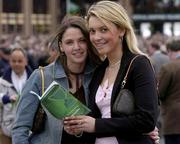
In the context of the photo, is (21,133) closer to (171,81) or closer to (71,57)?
(71,57)

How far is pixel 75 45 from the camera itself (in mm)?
3789

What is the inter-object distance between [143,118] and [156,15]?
44397 millimetres

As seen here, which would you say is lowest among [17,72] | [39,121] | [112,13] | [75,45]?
[17,72]

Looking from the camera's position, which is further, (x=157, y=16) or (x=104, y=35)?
(x=157, y=16)

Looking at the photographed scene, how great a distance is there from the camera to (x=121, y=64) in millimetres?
3553

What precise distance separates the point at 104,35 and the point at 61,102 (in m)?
0.43

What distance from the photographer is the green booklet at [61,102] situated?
3.44 m

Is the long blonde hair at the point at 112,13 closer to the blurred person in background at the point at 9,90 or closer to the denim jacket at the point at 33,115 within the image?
the denim jacket at the point at 33,115

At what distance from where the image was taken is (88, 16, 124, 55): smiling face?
350 centimetres

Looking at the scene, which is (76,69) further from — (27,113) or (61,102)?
(61,102)

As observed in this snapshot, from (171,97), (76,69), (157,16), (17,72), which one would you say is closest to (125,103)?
(76,69)

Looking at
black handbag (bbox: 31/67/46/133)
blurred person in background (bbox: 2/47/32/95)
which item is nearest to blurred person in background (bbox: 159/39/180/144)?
blurred person in background (bbox: 2/47/32/95)

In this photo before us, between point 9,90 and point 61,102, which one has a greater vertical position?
point 61,102

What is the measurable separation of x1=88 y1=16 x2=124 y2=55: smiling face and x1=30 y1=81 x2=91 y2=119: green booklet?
33 cm
